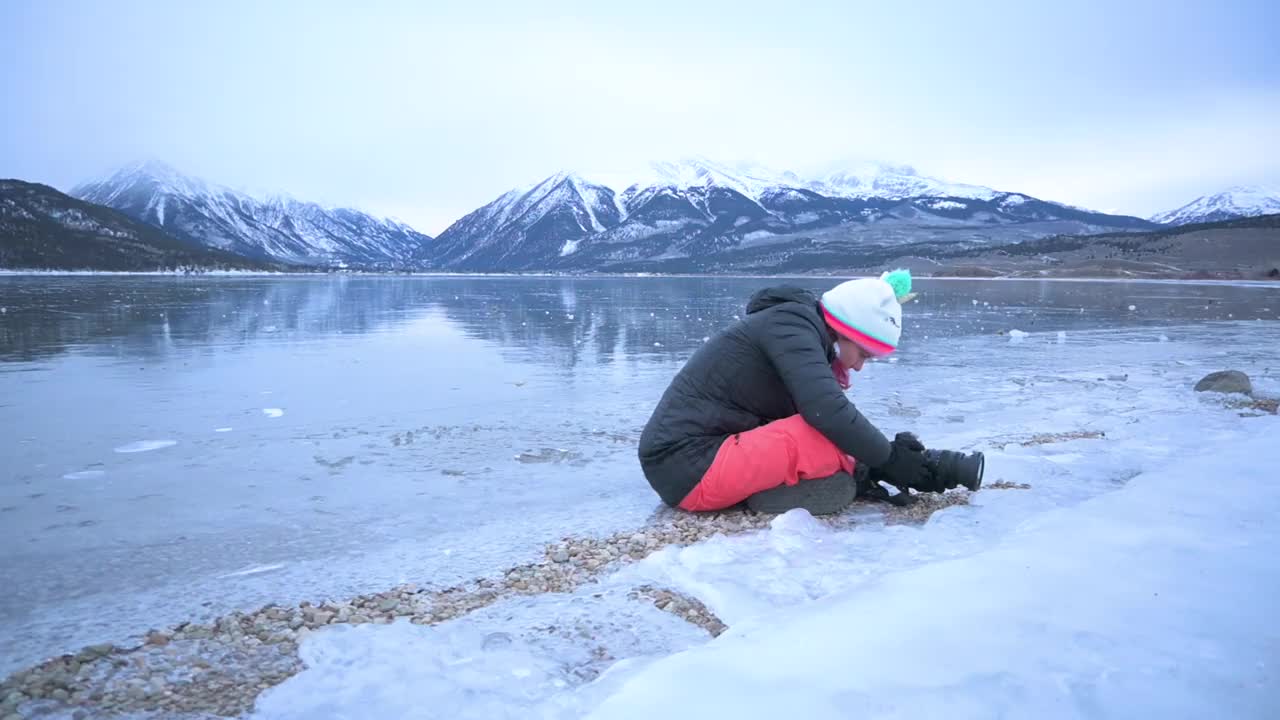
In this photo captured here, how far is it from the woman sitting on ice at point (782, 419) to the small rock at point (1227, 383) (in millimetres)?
6114

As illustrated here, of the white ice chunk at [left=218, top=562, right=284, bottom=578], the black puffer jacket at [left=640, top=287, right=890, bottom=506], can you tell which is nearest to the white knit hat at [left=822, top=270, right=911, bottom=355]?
the black puffer jacket at [left=640, top=287, right=890, bottom=506]

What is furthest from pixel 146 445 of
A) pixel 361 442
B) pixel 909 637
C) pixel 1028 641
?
pixel 1028 641

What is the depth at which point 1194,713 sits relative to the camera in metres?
1.98

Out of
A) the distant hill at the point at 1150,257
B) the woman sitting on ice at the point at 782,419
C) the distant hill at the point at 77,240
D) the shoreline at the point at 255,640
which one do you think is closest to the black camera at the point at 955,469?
the woman sitting on ice at the point at 782,419

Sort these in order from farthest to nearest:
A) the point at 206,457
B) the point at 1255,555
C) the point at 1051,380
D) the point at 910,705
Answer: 1. the point at 1051,380
2. the point at 206,457
3. the point at 1255,555
4. the point at 910,705

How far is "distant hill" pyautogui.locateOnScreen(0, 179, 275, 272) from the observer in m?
113

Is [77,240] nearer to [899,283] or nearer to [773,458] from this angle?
[773,458]

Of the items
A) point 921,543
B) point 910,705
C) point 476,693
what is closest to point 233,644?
point 476,693

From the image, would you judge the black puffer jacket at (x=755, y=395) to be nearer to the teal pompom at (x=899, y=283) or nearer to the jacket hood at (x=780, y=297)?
the jacket hood at (x=780, y=297)

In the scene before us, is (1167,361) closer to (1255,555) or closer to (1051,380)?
(1051,380)

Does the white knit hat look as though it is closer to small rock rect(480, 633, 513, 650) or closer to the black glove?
the black glove

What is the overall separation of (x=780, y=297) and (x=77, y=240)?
516 feet

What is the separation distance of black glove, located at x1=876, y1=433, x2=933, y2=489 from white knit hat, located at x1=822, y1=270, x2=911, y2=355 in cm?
55

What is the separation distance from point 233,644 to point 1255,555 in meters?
3.95
